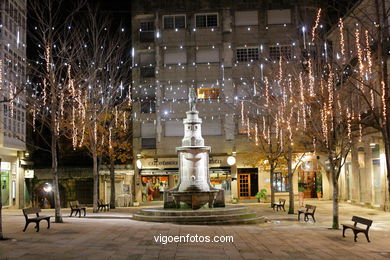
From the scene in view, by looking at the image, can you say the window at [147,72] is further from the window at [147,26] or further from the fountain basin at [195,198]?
the fountain basin at [195,198]

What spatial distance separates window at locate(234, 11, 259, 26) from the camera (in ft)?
137

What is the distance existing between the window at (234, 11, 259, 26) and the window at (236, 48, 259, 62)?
7.80 ft

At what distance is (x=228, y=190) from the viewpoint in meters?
41.0

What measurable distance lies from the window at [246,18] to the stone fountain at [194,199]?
19261 millimetres

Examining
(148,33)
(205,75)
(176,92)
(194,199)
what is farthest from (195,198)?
(148,33)

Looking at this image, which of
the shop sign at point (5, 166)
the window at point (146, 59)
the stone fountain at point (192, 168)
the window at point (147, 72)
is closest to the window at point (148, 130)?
the window at point (147, 72)

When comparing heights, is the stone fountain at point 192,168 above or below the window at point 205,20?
below

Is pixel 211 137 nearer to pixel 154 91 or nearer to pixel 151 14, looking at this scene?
pixel 154 91

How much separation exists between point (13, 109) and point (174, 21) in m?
16.9

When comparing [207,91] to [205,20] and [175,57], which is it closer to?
[175,57]

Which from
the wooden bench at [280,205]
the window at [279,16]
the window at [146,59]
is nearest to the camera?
the wooden bench at [280,205]

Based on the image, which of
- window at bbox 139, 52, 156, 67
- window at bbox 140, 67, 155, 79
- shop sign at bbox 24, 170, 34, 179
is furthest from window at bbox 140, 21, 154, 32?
shop sign at bbox 24, 170, 34, 179

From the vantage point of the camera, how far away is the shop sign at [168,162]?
1604 inches

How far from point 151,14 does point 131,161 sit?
13.5 metres
